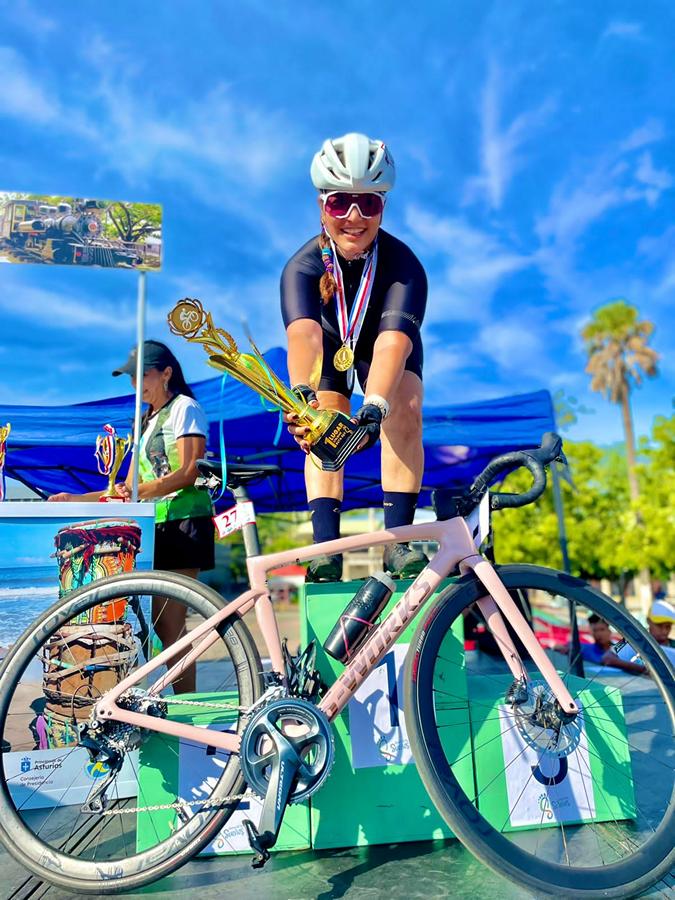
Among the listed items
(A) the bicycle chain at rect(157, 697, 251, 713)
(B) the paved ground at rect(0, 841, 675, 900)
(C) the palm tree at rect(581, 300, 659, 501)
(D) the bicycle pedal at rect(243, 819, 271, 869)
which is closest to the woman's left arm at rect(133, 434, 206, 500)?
(A) the bicycle chain at rect(157, 697, 251, 713)

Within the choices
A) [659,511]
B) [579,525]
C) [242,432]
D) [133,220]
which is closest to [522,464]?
[133,220]

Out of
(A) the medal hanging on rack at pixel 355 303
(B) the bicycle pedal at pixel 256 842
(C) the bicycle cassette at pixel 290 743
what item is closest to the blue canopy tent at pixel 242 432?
(A) the medal hanging on rack at pixel 355 303

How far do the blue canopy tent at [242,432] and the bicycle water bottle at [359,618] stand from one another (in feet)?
9.76

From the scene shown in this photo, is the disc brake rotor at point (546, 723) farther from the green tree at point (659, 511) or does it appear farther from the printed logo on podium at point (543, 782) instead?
the green tree at point (659, 511)

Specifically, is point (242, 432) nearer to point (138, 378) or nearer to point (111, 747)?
point (138, 378)

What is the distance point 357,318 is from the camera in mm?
2471

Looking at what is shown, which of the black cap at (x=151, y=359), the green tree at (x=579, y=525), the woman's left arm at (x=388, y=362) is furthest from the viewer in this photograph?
the green tree at (x=579, y=525)

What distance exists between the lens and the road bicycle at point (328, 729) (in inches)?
65.1

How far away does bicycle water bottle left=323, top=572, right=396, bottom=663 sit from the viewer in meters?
1.84

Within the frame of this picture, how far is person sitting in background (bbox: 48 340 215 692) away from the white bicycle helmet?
1.24 m

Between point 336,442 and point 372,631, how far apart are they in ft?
1.93

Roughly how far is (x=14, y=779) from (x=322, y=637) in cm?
121

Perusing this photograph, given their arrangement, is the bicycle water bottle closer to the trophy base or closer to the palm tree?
the trophy base

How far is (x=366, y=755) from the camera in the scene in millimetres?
1967
